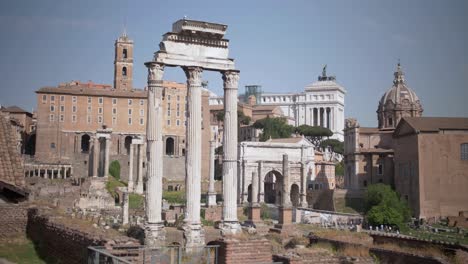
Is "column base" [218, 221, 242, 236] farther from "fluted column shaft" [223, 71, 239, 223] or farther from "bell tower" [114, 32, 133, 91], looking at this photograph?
"bell tower" [114, 32, 133, 91]

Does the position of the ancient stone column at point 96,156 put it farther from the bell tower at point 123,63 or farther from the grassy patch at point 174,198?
the bell tower at point 123,63

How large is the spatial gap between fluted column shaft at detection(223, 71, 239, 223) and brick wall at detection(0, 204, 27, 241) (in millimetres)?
6496

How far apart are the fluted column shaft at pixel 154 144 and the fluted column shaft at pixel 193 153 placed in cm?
103

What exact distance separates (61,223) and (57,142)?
2336 inches

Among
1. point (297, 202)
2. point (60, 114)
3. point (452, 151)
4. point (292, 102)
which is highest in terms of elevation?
point (292, 102)

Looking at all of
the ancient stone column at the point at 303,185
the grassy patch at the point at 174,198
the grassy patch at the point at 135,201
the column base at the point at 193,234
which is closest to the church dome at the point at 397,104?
the ancient stone column at the point at 303,185

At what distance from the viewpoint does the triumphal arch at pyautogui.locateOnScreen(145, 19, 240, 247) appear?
18906mm

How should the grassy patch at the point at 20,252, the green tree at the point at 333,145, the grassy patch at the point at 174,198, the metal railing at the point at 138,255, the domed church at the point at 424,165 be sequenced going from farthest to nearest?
the green tree at the point at 333,145, the grassy patch at the point at 174,198, the domed church at the point at 424,165, the grassy patch at the point at 20,252, the metal railing at the point at 138,255

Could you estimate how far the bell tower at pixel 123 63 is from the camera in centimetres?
8531

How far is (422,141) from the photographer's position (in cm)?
5094

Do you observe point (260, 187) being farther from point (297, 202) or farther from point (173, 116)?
point (173, 116)

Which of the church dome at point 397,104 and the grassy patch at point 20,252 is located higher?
the church dome at point 397,104

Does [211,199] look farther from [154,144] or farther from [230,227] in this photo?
[154,144]

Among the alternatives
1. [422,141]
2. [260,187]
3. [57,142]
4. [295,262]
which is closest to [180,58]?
[295,262]
